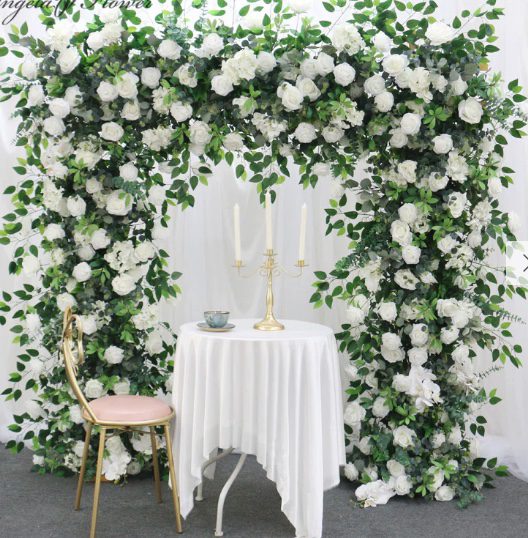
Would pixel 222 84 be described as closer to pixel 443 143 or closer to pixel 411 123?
pixel 411 123

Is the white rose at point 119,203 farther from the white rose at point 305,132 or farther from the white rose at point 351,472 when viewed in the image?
the white rose at point 351,472

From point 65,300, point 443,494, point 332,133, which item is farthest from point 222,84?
point 443,494

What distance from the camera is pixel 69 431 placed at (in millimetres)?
3529

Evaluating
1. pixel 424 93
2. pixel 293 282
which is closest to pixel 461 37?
pixel 424 93

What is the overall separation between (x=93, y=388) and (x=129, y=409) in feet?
2.06

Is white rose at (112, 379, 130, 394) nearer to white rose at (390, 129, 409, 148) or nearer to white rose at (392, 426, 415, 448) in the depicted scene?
white rose at (392, 426, 415, 448)

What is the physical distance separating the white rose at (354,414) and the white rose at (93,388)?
108cm

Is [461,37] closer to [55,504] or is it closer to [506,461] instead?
[506,461]


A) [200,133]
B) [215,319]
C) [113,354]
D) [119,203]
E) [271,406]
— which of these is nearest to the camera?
[271,406]

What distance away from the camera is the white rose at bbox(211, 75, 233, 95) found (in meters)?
3.08

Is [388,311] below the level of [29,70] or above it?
below

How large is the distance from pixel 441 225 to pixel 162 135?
4.02 ft

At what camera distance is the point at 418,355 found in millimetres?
3242

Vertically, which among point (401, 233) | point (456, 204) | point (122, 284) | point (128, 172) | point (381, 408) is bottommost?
point (381, 408)
